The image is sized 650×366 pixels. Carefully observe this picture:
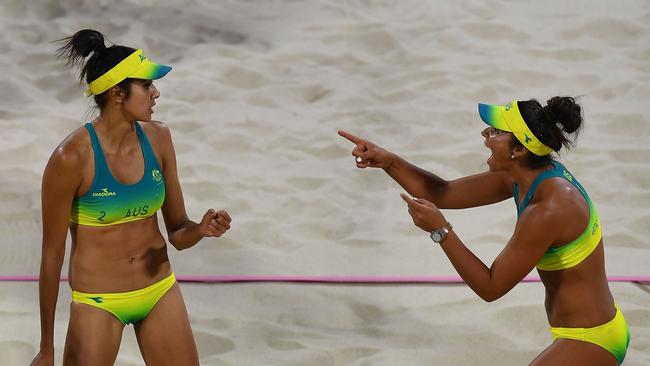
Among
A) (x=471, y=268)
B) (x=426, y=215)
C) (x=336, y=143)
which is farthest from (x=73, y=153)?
(x=336, y=143)

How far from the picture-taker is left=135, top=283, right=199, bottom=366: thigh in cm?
333

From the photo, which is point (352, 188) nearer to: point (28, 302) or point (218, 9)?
point (28, 302)

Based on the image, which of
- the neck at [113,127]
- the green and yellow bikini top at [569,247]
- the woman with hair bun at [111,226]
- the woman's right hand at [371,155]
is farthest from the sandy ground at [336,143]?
the neck at [113,127]

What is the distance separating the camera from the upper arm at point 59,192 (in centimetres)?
314

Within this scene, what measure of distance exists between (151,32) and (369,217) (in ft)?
11.5

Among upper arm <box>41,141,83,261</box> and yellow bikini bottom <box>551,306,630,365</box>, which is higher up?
upper arm <box>41,141,83,261</box>

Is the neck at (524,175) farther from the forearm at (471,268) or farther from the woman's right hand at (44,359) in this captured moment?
the woman's right hand at (44,359)

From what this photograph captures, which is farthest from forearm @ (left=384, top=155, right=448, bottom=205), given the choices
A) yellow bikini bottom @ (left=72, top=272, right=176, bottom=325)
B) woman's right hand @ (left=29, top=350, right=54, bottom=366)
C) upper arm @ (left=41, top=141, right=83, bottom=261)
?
woman's right hand @ (left=29, top=350, right=54, bottom=366)

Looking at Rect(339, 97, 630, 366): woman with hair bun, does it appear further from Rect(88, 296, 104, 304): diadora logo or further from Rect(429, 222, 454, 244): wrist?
Rect(88, 296, 104, 304): diadora logo

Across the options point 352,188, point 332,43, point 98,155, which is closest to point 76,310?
point 98,155

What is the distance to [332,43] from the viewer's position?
8.55m

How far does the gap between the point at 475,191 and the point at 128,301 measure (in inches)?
54.5

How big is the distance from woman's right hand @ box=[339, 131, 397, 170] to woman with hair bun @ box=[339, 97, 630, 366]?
2.03 feet

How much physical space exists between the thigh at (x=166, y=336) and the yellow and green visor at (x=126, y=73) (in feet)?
2.49
